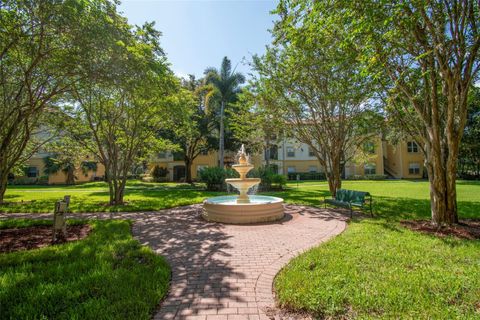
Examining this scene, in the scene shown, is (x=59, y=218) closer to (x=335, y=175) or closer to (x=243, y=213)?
(x=243, y=213)

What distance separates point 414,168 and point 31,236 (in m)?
46.1

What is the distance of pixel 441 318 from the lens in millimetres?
2770

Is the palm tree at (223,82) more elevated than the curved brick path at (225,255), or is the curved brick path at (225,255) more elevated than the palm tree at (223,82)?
the palm tree at (223,82)

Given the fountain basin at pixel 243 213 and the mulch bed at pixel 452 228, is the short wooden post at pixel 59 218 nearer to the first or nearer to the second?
the fountain basin at pixel 243 213

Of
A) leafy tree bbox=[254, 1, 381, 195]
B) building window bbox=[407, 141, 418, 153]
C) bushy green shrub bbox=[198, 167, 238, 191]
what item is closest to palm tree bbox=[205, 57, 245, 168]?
bushy green shrub bbox=[198, 167, 238, 191]

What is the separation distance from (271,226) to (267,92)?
900 centimetres

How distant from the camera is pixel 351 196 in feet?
30.5

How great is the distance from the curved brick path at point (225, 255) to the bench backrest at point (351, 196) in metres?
0.74

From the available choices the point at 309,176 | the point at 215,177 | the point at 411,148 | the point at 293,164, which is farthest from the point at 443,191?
the point at 411,148

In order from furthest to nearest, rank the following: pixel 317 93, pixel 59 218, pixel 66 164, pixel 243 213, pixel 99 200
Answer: pixel 66 164 → pixel 99 200 → pixel 317 93 → pixel 243 213 → pixel 59 218

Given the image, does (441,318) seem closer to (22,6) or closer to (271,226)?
(271,226)

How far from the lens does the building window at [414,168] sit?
127 feet

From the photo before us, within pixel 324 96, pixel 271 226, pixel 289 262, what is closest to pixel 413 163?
pixel 324 96

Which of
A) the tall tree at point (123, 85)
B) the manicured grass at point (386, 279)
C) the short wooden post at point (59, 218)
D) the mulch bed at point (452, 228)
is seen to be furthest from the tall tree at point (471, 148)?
the short wooden post at point (59, 218)
